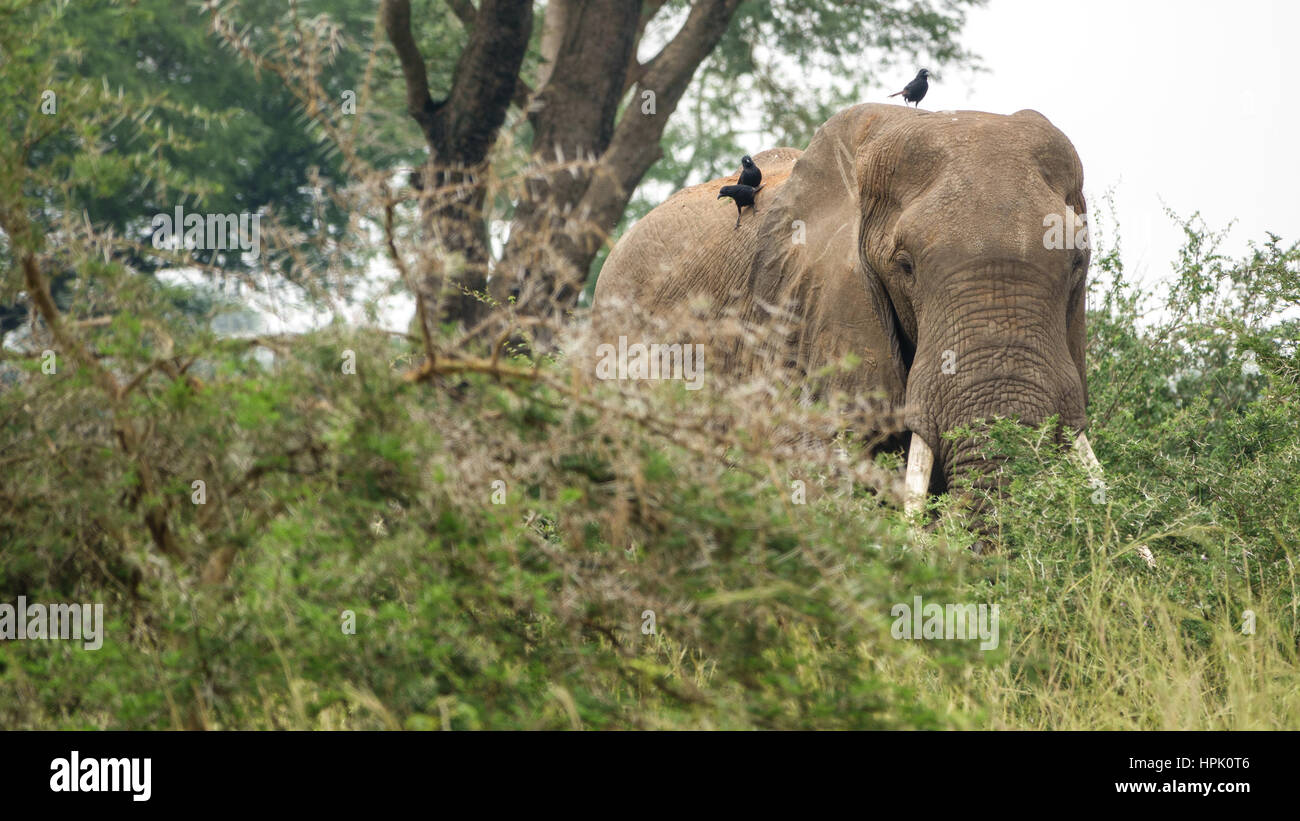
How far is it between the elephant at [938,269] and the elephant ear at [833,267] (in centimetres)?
1

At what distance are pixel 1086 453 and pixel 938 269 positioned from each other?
124 cm

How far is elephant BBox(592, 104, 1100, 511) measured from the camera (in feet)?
22.8

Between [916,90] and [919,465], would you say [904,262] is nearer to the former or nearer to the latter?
[919,465]

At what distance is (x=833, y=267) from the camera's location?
27.6 ft

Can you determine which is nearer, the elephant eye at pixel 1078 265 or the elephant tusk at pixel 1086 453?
the elephant tusk at pixel 1086 453

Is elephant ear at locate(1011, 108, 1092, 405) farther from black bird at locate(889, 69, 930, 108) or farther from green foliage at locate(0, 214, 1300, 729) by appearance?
green foliage at locate(0, 214, 1300, 729)

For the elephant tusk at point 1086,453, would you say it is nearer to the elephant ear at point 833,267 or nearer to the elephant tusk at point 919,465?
the elephant tusk at point 919,465

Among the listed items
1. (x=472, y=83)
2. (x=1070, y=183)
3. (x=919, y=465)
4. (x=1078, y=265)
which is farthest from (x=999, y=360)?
(x=472, y=83)

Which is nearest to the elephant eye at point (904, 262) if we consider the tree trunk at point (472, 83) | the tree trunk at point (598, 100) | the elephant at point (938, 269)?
the elephant at point (938, 269)

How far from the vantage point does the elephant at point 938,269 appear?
694 centimetres

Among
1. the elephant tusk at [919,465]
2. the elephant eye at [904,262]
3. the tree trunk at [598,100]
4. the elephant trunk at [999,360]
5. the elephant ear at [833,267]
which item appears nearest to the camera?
the elephant trunk at [999,360]

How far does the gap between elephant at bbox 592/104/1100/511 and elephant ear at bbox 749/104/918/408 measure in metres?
0.01

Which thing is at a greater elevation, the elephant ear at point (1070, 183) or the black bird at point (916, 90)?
the black bird at point (916, 90)
